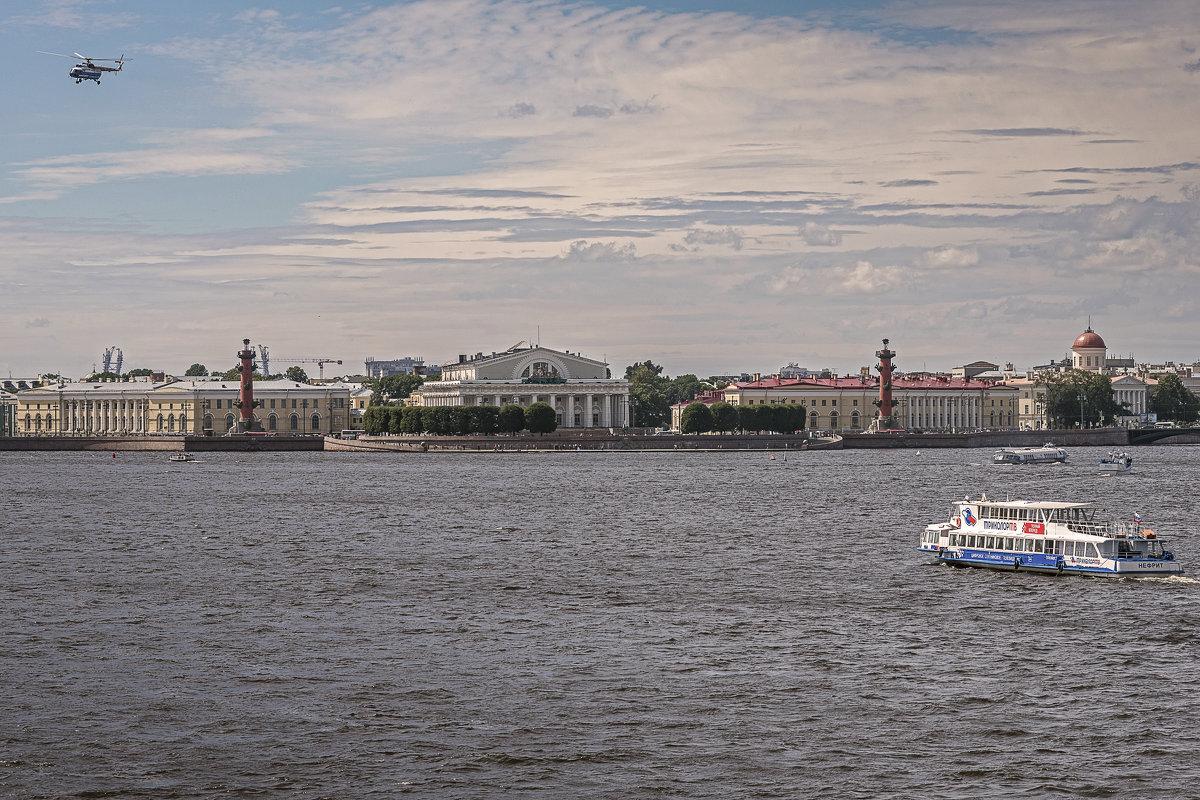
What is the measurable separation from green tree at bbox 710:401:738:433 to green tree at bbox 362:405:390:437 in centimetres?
2005

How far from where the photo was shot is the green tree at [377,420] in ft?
305

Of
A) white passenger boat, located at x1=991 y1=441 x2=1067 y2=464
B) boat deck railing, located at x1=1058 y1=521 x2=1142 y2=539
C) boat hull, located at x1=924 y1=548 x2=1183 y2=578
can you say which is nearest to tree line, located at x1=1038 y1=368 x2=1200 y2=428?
white passenger boat, located at x1=991 y1=441 x2=1067 y2=464

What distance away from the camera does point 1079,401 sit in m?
110

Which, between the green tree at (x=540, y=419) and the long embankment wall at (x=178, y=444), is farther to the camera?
the long embankment wall at (x=178, y=444)

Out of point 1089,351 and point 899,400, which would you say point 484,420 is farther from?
point 1089,351

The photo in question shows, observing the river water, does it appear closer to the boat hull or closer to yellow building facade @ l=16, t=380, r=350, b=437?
the boat hull

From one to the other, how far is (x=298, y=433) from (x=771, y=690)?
100392mm

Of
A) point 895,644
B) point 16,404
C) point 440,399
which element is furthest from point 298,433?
point 895,644

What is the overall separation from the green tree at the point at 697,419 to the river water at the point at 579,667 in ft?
201

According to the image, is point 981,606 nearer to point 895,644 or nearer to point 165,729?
point 895,644

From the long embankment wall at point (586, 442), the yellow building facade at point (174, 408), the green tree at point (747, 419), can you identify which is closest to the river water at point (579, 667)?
the long embankment wall at point (586, 442)

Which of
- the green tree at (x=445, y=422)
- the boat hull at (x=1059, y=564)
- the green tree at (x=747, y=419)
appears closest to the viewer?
the boat hull at (x=1059, y=564)

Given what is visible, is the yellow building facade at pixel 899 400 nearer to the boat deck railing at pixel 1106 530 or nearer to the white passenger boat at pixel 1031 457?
the white passenger boat at pixel 1031 457

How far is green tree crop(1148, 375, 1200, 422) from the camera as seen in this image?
399 ft
